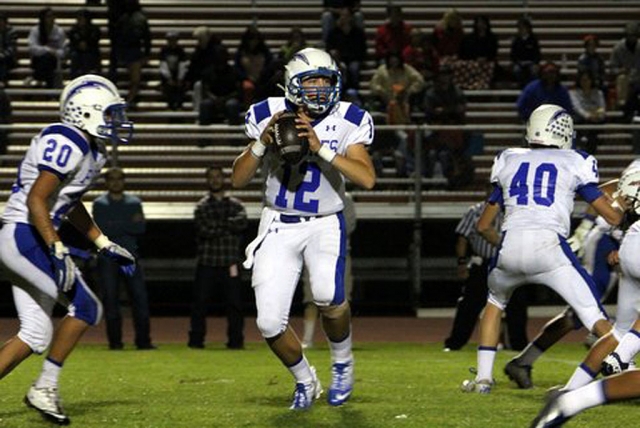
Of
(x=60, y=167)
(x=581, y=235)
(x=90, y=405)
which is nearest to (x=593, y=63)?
(x=581, y=235)

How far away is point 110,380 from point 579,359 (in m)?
4.33

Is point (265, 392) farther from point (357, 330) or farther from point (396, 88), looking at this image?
point (396, 88)

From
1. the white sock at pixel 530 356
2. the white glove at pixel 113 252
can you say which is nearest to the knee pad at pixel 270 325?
the white glove at pixel 113 252

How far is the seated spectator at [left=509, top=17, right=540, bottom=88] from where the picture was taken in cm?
2067

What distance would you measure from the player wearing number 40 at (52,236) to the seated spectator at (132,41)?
39.0 feet

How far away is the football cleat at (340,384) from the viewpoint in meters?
8.83

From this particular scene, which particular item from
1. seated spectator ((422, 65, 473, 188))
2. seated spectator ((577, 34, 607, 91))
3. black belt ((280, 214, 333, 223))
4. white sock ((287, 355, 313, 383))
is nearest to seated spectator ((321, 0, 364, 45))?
seated spectator ((577, 34, 607, 91))

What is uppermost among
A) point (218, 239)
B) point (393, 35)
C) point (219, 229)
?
point (393, 35)

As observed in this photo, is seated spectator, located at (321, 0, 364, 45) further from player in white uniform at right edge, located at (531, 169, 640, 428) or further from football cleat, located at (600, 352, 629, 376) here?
football cleat, located at (600, 352, 629, 376)

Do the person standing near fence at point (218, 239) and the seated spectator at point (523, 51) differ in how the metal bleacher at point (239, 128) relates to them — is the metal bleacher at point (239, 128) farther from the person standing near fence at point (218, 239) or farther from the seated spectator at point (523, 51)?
the person standing near fence at point (218, 239)

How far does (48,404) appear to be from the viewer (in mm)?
8062

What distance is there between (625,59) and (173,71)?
5.92m

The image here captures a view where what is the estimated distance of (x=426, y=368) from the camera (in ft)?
40.2

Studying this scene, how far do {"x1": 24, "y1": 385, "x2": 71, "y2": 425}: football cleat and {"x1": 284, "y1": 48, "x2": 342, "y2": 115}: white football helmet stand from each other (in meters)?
2.01
